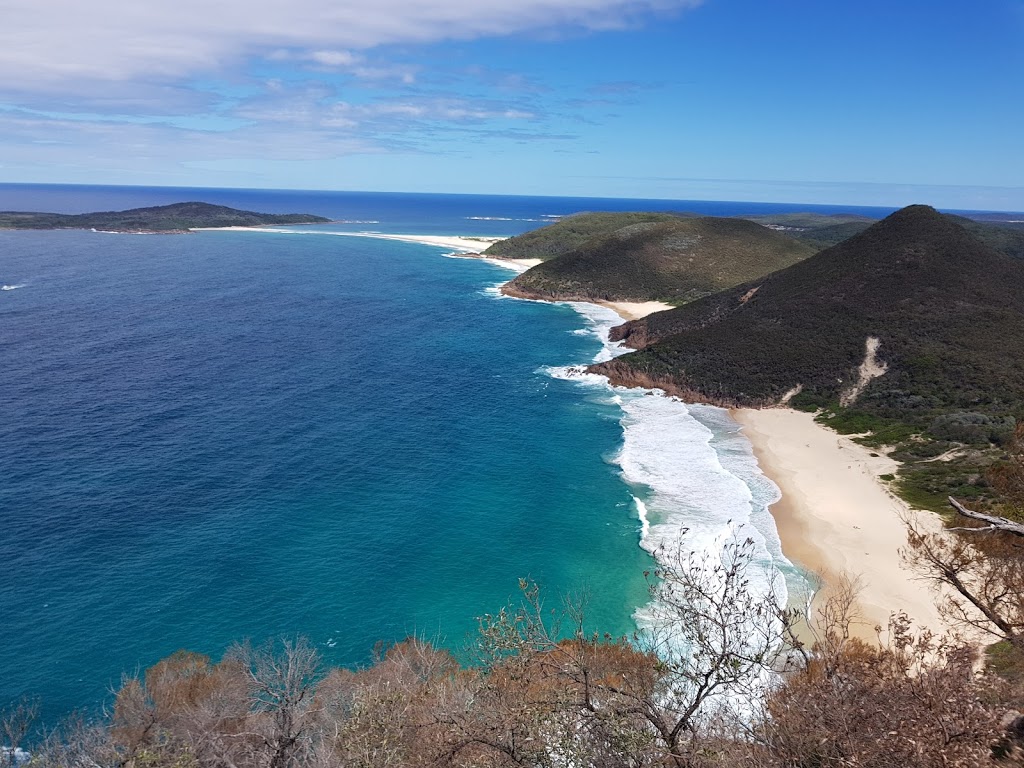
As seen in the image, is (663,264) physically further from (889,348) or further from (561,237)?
(889,348)

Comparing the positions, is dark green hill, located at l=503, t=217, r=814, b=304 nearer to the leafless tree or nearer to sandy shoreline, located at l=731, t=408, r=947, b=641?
sandy shoreline, located at l=731, t=408, r=947, b=641

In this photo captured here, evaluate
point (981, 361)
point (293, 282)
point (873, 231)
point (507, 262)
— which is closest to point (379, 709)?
point (981, 361)

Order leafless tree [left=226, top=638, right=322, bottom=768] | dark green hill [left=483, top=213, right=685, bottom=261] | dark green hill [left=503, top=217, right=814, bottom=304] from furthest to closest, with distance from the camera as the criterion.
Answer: dark green hill [left=483, top=213, right=685, bottom=261] → dark green hill [left=503, top=217, right=814, bottom=304] → leafless tree [left=226, top=638, right=322, bottom=768]

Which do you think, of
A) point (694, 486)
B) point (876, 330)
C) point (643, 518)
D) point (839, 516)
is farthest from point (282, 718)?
point (876, 330)

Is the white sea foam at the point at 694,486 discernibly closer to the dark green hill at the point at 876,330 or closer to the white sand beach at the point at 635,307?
the dark green hill at the point at 876,330

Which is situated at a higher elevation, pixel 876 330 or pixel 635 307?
pixel 876 330

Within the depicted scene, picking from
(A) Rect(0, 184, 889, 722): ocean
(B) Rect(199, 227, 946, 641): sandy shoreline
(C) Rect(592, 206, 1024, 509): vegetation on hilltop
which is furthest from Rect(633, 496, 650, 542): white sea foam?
(C) Rect(592, 206, 1024, 509): vegetation on hilltop
